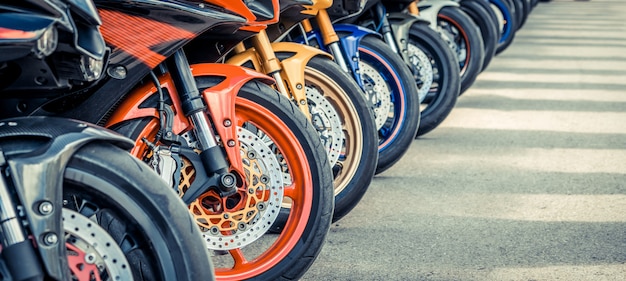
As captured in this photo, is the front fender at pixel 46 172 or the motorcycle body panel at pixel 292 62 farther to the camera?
the motorcycle body panel at pixel 292 62

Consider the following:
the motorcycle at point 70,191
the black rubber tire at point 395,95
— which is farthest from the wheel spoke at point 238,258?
the black rubber tire at point 395,95

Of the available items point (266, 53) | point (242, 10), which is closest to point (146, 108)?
point (242, 10)

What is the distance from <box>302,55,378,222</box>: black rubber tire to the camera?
4078 millimetres

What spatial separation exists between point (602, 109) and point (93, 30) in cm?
587

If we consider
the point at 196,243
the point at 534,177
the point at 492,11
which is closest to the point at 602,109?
the point at 492,11

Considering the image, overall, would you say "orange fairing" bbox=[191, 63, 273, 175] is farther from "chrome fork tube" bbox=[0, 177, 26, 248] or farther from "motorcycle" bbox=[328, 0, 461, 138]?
"motorcycle" bbox=[328, 0, 461, 138]

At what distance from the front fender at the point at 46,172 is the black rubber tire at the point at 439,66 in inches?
149

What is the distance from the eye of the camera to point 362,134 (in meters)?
4.15

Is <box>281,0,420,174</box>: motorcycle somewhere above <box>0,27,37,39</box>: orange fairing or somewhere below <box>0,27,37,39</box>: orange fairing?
below

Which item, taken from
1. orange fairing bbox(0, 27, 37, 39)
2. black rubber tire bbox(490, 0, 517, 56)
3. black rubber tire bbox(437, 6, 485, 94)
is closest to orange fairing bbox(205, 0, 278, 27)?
orange fairing bbox(0, 27, 37, 39)

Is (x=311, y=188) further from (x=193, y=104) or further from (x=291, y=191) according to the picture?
(x=193, y=104)

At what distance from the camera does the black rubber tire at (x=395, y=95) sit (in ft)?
16.2

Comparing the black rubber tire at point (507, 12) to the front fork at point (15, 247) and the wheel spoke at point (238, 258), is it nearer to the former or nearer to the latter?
the wheel spoke at point (238, 258)

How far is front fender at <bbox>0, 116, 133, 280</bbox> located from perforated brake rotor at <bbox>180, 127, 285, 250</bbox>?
99cm
